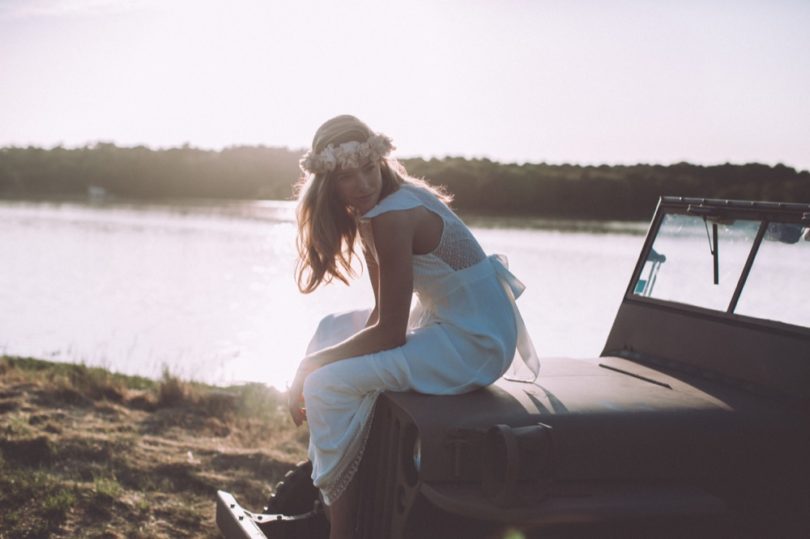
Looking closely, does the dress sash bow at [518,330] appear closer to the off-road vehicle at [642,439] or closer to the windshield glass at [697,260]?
the off-road vehicle at [642,439]

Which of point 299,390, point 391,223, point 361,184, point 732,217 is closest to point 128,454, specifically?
point 299,390

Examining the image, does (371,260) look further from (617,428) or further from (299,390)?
(617,428)

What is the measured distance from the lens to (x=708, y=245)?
4484 mm

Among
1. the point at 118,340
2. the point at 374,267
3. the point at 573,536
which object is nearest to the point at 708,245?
the point at 374,267

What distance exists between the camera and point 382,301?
348 cm

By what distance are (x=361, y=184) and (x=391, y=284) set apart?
49 cm

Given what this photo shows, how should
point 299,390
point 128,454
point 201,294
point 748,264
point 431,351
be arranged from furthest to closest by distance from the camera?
point 201,294 < point 128,454 < point 748,264 < point 299,390 < point 431,351

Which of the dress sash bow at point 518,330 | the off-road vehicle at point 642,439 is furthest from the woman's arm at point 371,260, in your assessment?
the off-road vehicle at point 642,439

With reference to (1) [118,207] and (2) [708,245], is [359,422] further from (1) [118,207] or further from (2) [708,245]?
(1) [118,207]

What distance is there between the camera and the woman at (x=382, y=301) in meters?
3.41

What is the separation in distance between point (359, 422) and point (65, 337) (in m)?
13.9

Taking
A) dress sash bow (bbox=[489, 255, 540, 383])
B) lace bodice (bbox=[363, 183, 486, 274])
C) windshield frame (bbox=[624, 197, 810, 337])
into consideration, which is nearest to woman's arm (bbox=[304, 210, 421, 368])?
lace bodice (bbox=[363, 183, 486, 274])

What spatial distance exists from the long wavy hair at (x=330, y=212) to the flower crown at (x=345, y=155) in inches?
1.7

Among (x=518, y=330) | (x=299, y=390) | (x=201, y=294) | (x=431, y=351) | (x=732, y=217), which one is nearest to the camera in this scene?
(x=431, y=351)
